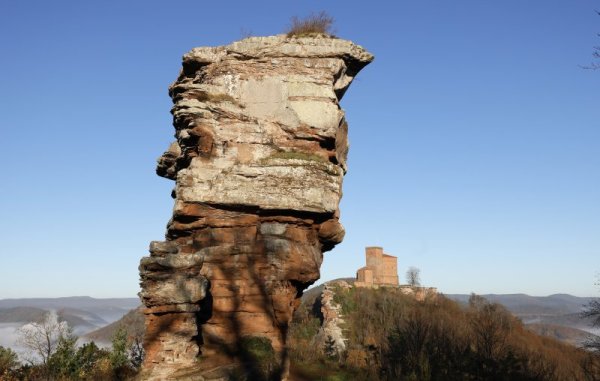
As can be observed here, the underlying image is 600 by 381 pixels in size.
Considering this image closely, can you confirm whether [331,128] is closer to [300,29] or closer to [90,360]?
[300,29]

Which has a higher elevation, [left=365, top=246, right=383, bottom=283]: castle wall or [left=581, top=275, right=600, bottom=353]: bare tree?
[left=365, top=246, right=383, bottom=283]: castle wall

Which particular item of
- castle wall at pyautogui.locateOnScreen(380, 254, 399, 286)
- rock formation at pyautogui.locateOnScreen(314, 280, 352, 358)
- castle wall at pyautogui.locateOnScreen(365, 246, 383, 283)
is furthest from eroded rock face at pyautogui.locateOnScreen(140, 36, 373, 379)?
castle wall at pyautogui.locateOnScreen(380, 254, 399, 286)

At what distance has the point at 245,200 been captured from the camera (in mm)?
9711

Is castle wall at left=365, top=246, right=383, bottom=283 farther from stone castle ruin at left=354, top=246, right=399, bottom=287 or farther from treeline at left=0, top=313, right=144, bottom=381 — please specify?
treeline at left=0, top=313, right=144, bottom=381

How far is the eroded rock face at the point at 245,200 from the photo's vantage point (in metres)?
8.64

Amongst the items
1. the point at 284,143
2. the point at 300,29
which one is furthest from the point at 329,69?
the point at 284,143

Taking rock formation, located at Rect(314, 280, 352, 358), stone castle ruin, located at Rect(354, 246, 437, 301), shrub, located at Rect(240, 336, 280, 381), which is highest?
stone castle ruin, located at Rect(354, 246, 437, 301)

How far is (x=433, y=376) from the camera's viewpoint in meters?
11.5

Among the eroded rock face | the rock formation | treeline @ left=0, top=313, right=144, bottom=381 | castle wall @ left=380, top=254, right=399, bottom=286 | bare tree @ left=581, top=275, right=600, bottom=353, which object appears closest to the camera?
the eroded rock face

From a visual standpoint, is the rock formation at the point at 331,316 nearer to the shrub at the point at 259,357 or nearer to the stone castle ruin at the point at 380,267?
the stone castle ruin at the point at 380,267

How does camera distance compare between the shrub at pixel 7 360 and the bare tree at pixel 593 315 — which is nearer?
the shrub at pixel 7 360

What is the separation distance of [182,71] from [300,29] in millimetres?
3008

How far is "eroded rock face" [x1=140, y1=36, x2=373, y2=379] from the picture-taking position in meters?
8.64

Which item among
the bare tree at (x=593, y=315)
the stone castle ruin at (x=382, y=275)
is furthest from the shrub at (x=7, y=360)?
the stone castle ruin at (x=382, y=275)
